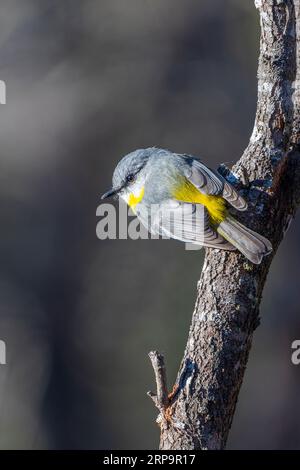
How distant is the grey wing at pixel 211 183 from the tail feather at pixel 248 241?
133mm

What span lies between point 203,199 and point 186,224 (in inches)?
8.0

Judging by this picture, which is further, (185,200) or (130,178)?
(130,178)

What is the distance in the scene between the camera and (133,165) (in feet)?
16.7

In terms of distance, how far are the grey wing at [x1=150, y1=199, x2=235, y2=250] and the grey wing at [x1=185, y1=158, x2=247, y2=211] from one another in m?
0.14

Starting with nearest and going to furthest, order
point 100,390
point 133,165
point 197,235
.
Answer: point 197,235 < point 133,165 < point 100,390

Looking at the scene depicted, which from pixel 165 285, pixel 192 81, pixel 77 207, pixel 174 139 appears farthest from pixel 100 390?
pixel 192 81

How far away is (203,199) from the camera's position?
4758 millimetres

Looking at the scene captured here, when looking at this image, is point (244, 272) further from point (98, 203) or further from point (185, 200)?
point (98, 203)

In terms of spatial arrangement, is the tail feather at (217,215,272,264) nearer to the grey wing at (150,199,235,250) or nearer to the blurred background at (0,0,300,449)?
the grey wing at (150,199,235,250)

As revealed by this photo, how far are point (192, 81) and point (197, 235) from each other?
680cm

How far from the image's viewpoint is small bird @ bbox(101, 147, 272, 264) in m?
4.38

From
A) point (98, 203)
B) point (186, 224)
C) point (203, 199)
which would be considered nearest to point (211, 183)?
point (203, 199)

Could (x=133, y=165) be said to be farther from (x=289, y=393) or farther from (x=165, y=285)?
(x=289, y=393)

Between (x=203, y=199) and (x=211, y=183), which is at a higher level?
(x=211, y=183)
